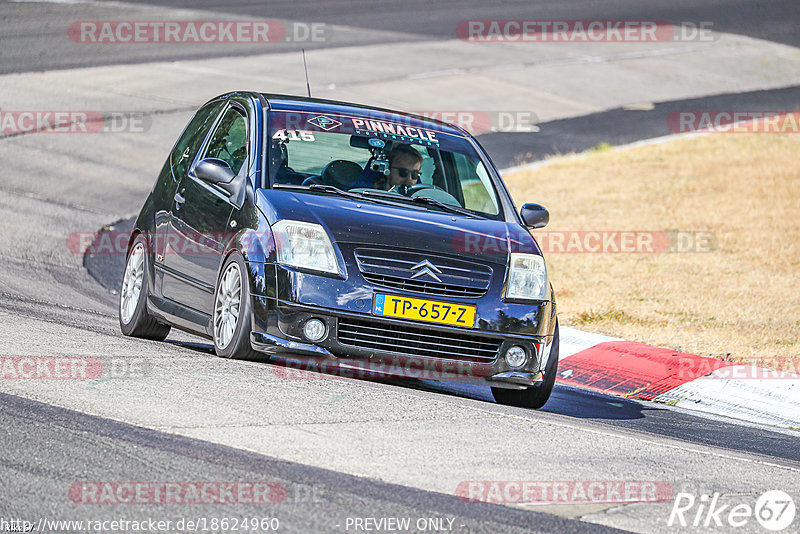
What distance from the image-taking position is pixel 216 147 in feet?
28.7

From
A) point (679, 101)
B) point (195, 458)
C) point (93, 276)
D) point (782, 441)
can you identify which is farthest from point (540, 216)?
point (679, 101)

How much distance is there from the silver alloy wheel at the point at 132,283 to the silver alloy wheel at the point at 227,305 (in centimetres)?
142

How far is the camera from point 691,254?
14117 millimetres

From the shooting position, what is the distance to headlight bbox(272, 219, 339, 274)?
23.6 feet

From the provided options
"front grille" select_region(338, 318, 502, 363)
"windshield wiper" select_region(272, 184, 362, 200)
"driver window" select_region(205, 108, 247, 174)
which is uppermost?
"driver window" select_region(205, 108, 247, 174)

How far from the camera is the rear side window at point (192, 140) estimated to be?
894 centimetres

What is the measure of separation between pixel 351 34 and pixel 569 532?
23689 millimetres

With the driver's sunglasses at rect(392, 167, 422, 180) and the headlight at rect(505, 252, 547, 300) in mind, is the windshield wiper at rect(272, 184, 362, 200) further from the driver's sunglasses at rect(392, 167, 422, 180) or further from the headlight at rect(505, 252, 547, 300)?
the headlight at rect(505, 252, 547, 300)

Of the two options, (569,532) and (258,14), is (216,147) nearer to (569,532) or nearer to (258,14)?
(569,532)

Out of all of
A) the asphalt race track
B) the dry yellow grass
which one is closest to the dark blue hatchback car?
the asphalt race track

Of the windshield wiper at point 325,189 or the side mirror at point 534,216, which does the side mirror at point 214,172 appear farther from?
the side mirror at point 534,216

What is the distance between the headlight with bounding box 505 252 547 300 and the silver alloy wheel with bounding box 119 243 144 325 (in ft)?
9.17

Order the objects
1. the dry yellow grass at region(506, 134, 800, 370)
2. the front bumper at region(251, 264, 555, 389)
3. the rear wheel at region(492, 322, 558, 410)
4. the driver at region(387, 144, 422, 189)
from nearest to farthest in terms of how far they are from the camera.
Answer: the front bumper at region(251, 264, 555, 389) → the rear wheel at region(492, 322, 558, 410) → the driver at region(387, 144, 422, 189) → the dry yellow grass at region(506, 134, 800, 370)

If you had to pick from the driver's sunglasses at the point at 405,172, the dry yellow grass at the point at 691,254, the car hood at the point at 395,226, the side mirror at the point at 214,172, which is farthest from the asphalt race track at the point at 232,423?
the dry yellow grass at the point at 691,254
